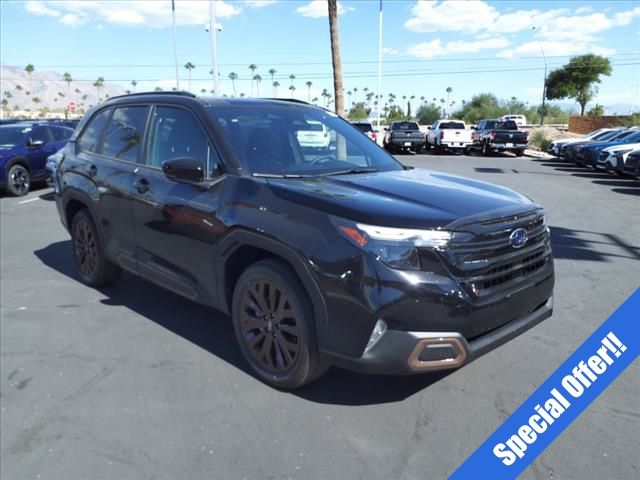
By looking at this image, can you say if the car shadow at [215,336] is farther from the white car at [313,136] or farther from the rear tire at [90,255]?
the white car at [313,136]

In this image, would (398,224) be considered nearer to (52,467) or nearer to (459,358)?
(459,358)

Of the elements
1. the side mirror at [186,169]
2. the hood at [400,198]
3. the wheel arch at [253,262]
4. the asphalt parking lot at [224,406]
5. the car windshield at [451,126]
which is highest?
the car windshield at [451,126]

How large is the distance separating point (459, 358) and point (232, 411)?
1374mm

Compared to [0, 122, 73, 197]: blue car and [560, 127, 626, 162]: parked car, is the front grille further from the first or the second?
[560, 127, 626, 162]: parked car

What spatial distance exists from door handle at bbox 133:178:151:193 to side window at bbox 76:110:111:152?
1.11 meters

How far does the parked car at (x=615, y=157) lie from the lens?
15941mm

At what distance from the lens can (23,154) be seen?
12.5 meters

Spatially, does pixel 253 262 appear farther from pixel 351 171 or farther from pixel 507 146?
pixel 507 146

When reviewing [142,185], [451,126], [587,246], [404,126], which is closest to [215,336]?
[142,185]

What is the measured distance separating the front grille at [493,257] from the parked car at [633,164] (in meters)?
13.6

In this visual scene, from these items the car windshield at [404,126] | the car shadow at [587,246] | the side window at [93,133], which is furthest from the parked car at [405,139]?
the side window at [93,133]

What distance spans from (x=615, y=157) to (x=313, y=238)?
16.3 metres

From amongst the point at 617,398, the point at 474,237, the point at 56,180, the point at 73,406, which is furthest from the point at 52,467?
the point at 56,180

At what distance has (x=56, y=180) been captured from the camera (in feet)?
19.0
